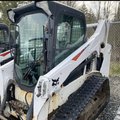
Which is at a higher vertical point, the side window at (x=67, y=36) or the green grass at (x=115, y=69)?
the side window at (x=67, y=36)

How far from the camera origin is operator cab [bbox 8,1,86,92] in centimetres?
410

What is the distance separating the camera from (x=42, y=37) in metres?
4.32

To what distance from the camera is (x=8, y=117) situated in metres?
4.75

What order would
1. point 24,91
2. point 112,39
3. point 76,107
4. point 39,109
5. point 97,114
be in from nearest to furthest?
point 39,109
point 76,107
point 24,91
point 97,114
point 112,39

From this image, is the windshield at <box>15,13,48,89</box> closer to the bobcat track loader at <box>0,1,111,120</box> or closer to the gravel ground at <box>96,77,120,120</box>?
the bobcat track loader at <box>0,1,111,120</box>

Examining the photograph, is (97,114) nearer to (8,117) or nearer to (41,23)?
(8,117)

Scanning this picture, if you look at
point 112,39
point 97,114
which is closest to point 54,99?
point 97,114

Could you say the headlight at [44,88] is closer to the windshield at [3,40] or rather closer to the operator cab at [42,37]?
the operator cab at [42,37]

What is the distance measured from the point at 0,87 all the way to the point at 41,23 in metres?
1.40

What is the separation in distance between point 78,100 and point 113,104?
2.02 m

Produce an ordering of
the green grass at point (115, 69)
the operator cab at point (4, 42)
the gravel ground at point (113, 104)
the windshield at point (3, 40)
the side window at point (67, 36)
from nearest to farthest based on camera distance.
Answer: the side window at point (67, 36)
the gravel ground at point (113, 104)
the operator cab at point (4, 42)
the windshield at point (3, 40)
the green grass at point (115, 69)

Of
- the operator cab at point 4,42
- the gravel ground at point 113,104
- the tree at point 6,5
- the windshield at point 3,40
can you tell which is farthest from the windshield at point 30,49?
the windshield at point 3,40

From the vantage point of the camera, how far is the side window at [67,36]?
4.27 metres

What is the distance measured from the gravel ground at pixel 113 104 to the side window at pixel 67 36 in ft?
5.53
